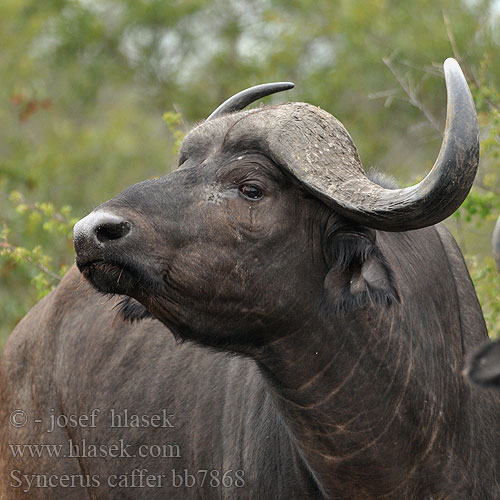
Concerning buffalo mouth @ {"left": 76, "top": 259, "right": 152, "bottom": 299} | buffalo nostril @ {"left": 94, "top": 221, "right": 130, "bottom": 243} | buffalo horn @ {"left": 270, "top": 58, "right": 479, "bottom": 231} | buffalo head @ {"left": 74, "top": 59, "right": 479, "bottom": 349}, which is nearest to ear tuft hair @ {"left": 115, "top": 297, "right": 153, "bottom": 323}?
buffalo head @ {"left": 74, "top": 59, "right": 479, "bottom": 349}

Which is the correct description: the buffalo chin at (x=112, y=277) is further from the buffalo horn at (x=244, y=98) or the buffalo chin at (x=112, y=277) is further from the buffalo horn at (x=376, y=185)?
the buffalo horn at (x=244, y=98)

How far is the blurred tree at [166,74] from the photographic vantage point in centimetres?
1867

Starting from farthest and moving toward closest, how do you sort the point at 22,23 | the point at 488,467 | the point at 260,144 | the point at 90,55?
the point at 90,55
the point at 22,23
the point at 488,467
the point at 260,144

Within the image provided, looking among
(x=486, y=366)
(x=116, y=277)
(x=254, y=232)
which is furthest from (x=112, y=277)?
(x=486, y=366)

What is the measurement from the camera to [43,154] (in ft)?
66.8

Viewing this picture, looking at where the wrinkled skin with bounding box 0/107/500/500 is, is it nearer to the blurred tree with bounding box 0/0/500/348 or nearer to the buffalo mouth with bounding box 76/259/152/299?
the buffalo mouth with bounding box 76/259/152/299

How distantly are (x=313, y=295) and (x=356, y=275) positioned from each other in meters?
0.23

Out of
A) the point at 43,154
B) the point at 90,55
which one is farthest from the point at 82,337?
the point at 90,55

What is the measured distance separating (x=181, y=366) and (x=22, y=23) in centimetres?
1854

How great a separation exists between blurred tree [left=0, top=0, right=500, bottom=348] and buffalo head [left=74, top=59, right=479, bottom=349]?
10013 mm

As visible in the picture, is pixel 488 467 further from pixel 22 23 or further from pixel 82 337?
pixel 22 23

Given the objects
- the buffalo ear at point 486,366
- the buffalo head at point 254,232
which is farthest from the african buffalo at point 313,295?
the buffalo ear at point 486,366

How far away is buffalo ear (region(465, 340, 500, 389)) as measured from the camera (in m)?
3.50

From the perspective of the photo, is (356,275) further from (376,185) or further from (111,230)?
(111,230)
